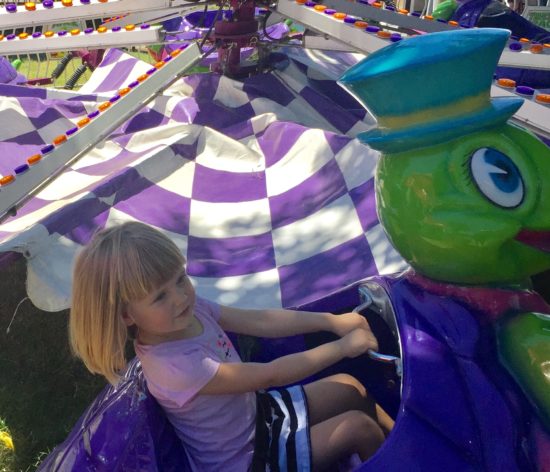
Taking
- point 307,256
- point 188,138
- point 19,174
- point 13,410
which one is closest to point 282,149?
point 188,138

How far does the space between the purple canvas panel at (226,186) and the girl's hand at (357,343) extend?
1231mm

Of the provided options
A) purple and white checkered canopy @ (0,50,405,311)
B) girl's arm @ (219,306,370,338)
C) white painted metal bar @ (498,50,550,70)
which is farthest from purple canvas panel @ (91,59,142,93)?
girl's arm @ (219,306,370,338)

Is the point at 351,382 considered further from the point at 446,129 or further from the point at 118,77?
the point at 118,77

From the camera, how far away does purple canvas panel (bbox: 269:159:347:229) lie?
7.36ft

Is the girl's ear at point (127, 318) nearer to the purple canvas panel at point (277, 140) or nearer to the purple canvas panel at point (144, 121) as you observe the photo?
the purple canvas panel at point (277, 140)

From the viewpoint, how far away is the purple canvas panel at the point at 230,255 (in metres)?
2.07

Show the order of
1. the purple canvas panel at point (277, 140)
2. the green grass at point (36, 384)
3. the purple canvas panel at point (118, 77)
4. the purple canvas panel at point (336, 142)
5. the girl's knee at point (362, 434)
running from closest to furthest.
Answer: the girl's knee at point (362, 434) < the green grass at point (36, 384) < the purple canvas panel at point (336, 142) < the purple canvas panel at point (277, 140) < the purple canvas panel at point (118, 77)

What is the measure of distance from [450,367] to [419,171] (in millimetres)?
315

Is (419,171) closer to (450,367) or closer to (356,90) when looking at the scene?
(356,90)

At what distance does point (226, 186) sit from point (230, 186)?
16 millimetres

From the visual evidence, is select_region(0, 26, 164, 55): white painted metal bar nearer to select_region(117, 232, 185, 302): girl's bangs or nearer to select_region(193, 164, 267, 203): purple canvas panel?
select_region(193, 164, 267, 203): purple canvas panel

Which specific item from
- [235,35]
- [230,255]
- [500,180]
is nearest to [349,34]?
[230,255]

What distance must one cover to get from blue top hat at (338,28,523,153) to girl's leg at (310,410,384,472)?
20.2 inches

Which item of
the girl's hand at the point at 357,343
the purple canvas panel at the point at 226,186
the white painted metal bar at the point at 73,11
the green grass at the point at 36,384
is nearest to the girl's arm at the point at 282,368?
the girl's hand at the point at 357,343
